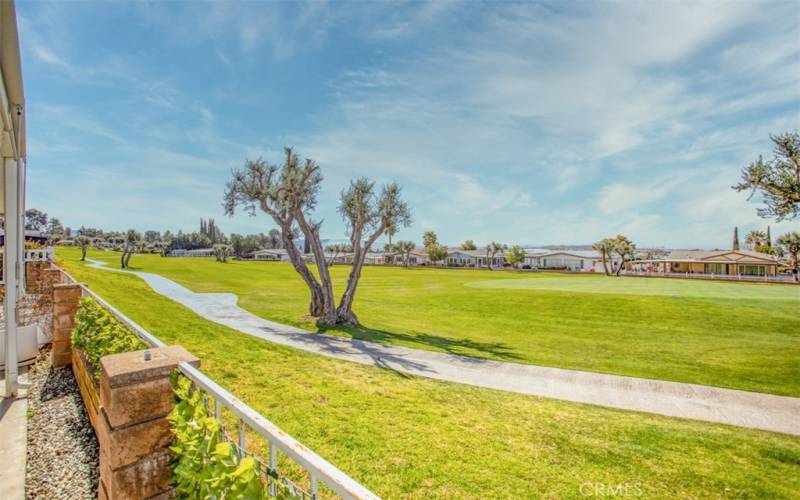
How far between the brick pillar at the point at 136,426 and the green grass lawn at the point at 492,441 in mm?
2130

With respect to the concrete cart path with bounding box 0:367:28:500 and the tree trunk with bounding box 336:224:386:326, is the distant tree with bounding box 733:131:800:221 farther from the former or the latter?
the concrete cart path with bounding box 0:367:28:500

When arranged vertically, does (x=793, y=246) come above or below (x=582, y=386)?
above

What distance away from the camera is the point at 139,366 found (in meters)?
2.63

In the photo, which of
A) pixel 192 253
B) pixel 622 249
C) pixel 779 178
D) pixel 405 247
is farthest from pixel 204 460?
pixel 192 253

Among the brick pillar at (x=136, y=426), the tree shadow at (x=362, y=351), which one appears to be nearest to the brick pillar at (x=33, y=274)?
the tree shadow at (x=362, y=351)

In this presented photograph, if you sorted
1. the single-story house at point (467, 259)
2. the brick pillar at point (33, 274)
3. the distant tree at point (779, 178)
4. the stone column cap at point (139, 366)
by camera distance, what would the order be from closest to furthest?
the stone column cap at point (139, 366)
the distant tree at point (779, 178)
the brick pillar at point (33, 274)
the single-story house at point (467, 259)

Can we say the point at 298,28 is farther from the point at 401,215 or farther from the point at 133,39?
the point at 401,215

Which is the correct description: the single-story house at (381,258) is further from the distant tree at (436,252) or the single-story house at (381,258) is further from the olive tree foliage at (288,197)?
the olive tree foliage at (288,197)

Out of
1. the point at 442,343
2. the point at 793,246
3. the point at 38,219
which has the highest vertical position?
the point at 38,219

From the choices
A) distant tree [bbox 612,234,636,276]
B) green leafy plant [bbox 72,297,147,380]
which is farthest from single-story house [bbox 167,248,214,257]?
green leafy plant [bbox 72,297,147,380]

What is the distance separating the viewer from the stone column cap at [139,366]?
2476 millimetres

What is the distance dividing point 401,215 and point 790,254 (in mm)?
54894

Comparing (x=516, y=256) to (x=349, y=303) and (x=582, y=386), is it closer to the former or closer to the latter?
(x=349, y=303)

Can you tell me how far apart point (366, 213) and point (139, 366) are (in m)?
12.7
